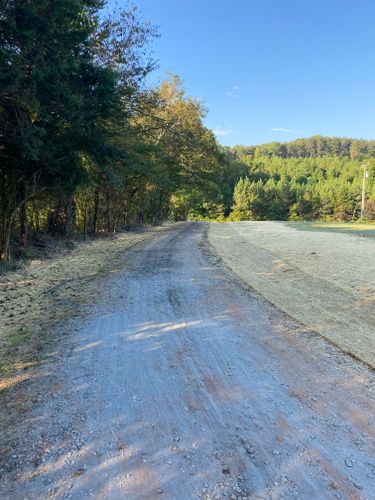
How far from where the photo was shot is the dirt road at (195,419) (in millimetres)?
2160

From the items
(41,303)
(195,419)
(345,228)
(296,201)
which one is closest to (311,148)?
(296,201)

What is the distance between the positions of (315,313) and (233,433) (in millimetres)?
3362

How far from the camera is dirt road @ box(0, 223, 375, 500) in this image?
216 cm

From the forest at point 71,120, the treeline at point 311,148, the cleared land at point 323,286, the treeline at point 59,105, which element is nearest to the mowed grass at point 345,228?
the forest at point 71,120

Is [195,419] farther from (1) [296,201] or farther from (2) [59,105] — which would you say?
(1) [296,201]

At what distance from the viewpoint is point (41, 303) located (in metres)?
5.88

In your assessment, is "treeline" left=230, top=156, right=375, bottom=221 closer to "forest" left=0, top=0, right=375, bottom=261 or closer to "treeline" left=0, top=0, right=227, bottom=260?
"forest" left=0, top=0, right=375, bottom=261

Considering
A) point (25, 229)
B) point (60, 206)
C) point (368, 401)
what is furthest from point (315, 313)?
point (60, 206)

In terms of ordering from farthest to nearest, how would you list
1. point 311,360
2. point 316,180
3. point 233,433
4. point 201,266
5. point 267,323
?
point 316,180 → point 201,266 → point 267,323 → point 311,360 → point 233,433

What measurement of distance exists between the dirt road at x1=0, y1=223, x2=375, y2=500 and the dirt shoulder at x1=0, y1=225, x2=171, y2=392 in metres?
0.35

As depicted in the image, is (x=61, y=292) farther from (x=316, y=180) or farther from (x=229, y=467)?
(x=316, y=180)

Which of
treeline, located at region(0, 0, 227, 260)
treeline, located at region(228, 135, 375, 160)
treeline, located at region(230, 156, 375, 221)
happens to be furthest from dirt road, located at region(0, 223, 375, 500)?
treeline, located at region(228, 135, 375, 160)

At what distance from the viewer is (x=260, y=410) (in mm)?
2877

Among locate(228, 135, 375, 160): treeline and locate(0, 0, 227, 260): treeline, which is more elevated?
locate(228, 135, 375, 160): treeline
